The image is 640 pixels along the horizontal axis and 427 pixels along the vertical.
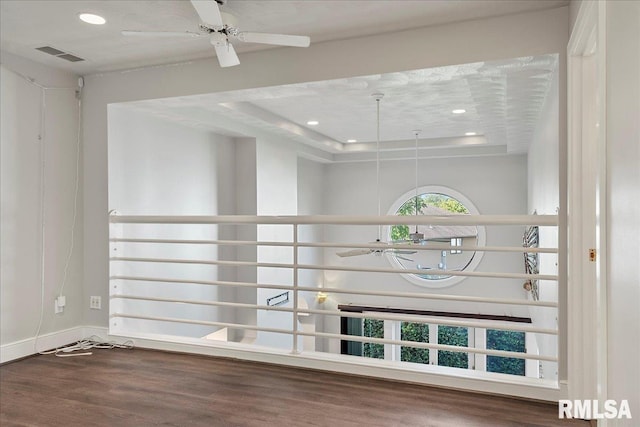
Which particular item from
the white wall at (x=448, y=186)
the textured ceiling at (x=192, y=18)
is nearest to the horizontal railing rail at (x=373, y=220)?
the textured ceiling at (x=192, y=18)

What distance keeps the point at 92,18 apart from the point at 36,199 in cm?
159

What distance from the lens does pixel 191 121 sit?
15.5ft

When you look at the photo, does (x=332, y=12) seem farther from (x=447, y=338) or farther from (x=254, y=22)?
(x=447, y=338)

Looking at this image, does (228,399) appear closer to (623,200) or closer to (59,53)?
(623,200)

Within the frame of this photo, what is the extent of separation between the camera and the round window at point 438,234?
755 cm

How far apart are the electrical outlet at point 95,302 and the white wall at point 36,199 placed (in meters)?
0.07

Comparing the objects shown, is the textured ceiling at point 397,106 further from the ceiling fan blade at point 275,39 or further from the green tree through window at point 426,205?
the green tree through window at point 426,205

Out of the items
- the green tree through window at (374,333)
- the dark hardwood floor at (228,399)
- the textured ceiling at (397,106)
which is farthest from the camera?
the green tree through window at (374,333)

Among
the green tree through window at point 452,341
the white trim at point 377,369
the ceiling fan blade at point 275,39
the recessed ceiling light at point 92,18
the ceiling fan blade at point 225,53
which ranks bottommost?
the green tree through window at point 452,341

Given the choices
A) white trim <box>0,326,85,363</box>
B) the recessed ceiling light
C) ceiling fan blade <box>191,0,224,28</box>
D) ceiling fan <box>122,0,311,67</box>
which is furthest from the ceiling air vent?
white trim <box>0,326,85,363</box>

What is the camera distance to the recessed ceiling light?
2.77m

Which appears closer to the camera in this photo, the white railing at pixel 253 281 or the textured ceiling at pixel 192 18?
the textured ceiling at pixel 192 18

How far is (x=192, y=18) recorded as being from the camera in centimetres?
281

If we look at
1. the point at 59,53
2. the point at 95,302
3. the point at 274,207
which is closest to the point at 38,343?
the point at 95,302
